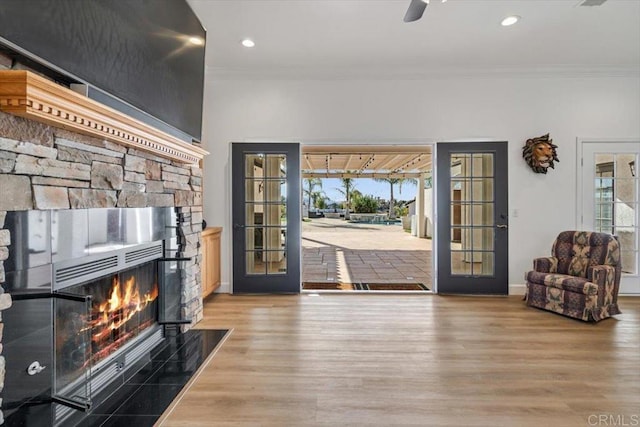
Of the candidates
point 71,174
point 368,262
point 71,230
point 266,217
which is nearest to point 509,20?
point 266,217

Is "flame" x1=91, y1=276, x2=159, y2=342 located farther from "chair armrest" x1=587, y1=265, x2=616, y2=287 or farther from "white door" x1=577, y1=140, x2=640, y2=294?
"white door" x1=577, y1=140, x2=640, y2=294

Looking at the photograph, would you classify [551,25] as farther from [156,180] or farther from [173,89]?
[156,180]

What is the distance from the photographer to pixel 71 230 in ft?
5.83

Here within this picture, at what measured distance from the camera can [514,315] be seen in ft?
12.2

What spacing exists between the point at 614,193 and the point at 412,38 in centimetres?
350

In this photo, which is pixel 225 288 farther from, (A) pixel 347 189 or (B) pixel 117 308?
(A) pixel 347 189

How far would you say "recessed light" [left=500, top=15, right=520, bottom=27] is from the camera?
10.9ft

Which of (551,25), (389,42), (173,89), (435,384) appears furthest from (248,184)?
(551,25)

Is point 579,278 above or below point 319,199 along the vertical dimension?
below

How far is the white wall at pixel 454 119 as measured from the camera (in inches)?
180

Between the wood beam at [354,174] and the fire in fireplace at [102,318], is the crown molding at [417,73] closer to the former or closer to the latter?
the fire in fireplace at [102,318]

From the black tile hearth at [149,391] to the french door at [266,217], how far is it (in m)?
1.67

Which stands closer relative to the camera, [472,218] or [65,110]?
[65,110]

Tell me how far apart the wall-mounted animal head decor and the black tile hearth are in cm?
437
